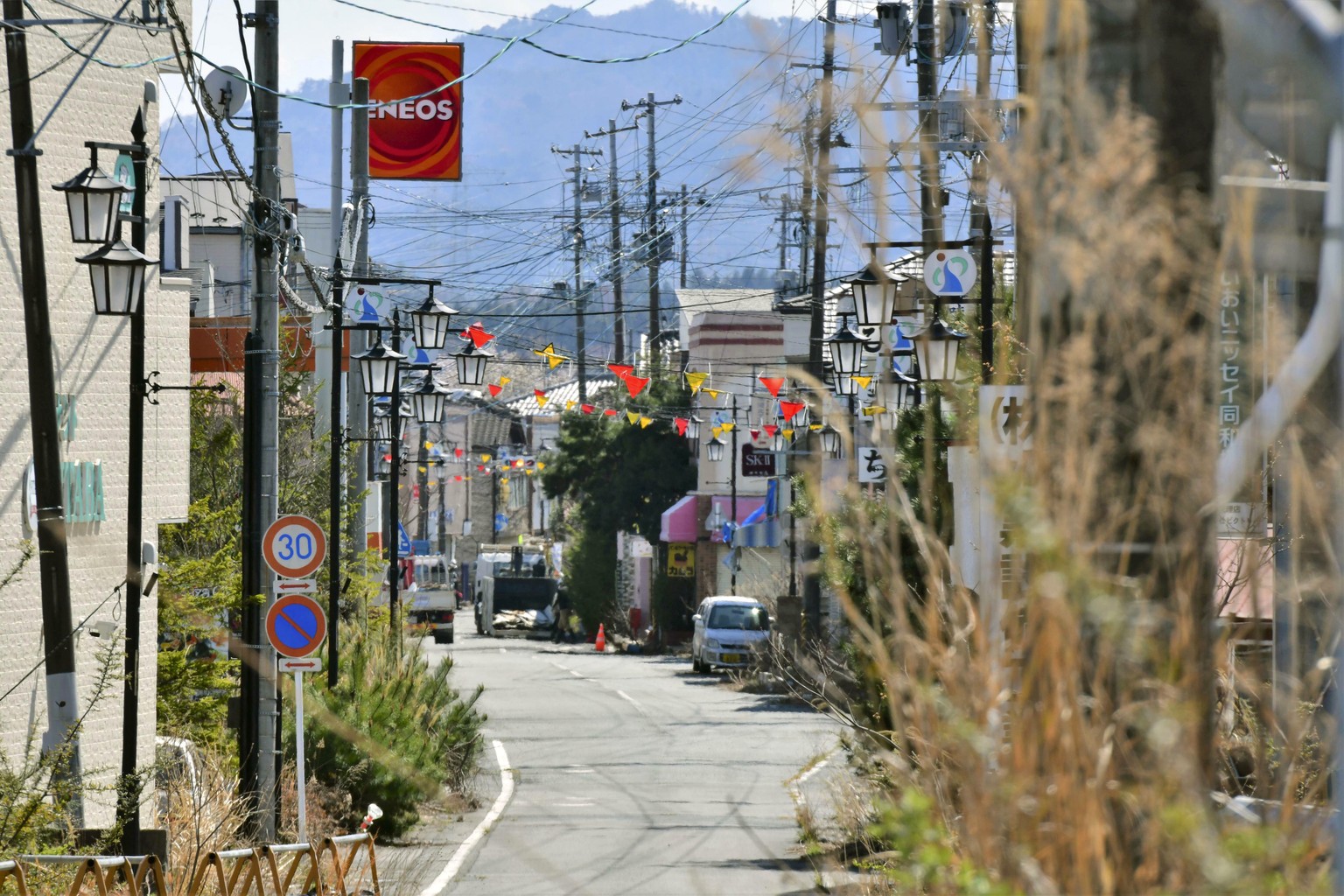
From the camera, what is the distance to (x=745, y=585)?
176 ft

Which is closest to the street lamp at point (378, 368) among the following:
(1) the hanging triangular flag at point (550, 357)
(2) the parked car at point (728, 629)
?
(1) the hanging triangular flag at point (550, 357)

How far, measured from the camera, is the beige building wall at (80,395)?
1398 cm

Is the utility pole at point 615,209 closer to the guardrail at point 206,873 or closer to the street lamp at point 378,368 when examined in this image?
the street lamp at point 378,368

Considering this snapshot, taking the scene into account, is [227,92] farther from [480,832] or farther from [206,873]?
[480,832]

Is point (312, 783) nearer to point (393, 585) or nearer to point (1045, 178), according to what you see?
point (393, 585)

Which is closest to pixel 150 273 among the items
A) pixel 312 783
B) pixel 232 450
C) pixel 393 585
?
pixel 312 783

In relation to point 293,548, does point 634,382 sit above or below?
above

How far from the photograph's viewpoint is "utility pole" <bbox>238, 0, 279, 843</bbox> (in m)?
13.5

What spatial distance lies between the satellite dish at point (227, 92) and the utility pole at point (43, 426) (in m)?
1.73

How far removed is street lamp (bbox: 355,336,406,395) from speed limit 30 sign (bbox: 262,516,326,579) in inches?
338

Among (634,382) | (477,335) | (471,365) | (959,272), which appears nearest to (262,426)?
(959,272)

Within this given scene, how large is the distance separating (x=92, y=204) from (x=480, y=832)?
7767 millimetres

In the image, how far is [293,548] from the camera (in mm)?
13070

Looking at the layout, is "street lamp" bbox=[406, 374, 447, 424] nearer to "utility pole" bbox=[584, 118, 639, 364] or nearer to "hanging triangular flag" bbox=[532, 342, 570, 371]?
"hanging triangular flag" bbox=[532, 342, 570, 371]
